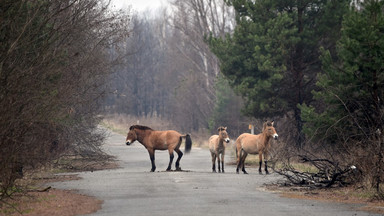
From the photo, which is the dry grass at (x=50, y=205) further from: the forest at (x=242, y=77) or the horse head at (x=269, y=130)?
the horse head at (x=269, y=130)

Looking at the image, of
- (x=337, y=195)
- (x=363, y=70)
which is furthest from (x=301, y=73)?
(x=337, y=195)

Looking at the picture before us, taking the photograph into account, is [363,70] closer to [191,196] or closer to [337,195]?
[337,195]

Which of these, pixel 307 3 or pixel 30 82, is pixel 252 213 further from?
pixel 307 3

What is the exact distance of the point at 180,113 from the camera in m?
82.1

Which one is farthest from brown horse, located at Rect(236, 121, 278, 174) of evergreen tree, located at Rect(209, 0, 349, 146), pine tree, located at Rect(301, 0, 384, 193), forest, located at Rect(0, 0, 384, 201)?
evergreen tree, located at Rect(209, 0, 349, 146)

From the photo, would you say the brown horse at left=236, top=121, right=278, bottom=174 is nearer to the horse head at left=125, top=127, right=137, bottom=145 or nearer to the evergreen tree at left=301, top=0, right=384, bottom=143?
the evergreen tree at left=301, top=0, right=384, bottom=143

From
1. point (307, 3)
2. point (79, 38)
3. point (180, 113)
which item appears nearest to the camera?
point (79, 38)

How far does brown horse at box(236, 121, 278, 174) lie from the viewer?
1075 inches

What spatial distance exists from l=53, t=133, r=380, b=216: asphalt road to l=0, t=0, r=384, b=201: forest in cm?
163

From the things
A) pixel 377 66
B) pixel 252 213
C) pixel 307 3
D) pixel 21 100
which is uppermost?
pixel 307 3

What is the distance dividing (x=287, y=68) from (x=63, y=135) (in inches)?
490

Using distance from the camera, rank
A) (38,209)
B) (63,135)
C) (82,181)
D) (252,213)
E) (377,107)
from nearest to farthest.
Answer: (252,213), (38,209), (377,107), (82,181), (63,135)

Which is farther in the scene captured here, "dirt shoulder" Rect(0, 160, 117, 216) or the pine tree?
the pine tree

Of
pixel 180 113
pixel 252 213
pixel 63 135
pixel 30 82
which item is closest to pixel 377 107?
pixel 252 213
